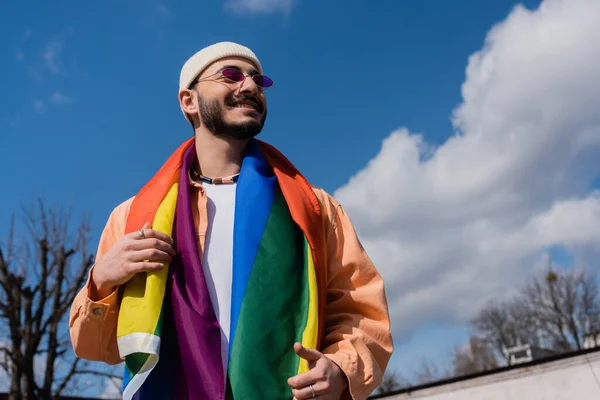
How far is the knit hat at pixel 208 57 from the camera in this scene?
7.91 feet

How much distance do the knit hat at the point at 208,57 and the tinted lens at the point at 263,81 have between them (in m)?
0.11

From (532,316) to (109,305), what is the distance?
129 ft

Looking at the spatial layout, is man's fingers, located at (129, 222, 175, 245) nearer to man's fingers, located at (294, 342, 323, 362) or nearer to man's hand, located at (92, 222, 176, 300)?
man's hand, located at (92, 222, 176, 300)

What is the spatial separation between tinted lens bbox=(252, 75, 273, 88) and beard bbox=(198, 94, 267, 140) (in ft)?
0.34

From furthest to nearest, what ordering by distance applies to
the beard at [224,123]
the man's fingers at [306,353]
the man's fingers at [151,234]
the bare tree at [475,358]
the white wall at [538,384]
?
the bare tree at [475,358] → the white wall at [538,384] → the beard at [224,123] → the man's fingers at [151,234] → the man's fingers at [306,353]

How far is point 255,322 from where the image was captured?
1.76 metres

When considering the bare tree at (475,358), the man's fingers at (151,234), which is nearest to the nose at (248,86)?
the man's fingers at (151,234)

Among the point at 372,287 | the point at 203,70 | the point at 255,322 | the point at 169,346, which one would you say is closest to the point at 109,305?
the point at 169,346

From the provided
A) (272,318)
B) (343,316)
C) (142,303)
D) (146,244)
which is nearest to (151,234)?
(146,244)

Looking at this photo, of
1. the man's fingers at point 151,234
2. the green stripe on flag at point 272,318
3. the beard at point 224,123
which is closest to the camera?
the green stripe on flag at point 272,318

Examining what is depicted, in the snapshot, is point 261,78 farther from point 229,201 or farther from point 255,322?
point 255,322

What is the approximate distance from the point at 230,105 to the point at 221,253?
0.62 meters

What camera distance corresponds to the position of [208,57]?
241cm

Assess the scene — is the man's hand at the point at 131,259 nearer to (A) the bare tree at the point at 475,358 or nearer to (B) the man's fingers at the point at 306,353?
(B) the man's fingers at the point at 306,353
